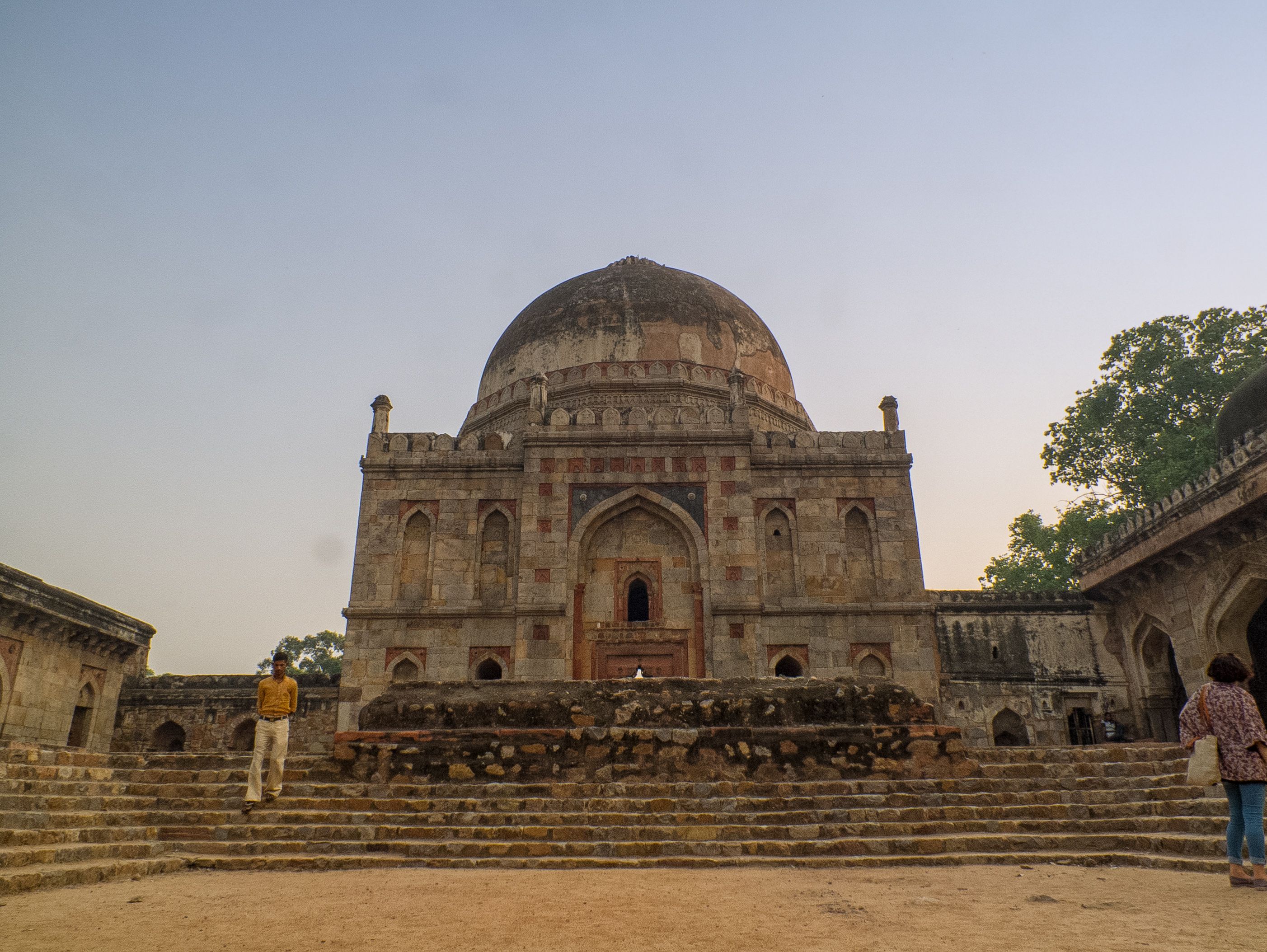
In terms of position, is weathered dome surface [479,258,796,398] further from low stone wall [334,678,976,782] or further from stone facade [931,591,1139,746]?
low stone wall [334,678,976,782]

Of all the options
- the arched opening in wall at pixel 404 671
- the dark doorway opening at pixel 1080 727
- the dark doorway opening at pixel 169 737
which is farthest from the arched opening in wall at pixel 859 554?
the dark doorway opening at pixel 169 737

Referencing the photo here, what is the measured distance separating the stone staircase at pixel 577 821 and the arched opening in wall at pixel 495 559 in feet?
24.6

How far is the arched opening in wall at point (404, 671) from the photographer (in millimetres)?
15500

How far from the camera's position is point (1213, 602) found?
14.4 m

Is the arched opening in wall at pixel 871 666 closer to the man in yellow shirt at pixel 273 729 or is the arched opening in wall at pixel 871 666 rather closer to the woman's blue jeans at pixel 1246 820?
the woman's blue jeans at pixel 1246 820

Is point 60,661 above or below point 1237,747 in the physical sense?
above

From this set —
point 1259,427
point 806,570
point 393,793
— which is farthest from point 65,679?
point 1259,427

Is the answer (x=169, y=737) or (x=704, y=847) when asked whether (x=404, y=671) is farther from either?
(x=704, y=847)

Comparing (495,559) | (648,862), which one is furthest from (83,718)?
(648,862)

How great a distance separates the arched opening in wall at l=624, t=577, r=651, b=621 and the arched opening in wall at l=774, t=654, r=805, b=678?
248 centimetres

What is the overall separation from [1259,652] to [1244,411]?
14.9 feet

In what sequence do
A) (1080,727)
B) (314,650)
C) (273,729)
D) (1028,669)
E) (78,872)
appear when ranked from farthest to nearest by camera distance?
(314,650) < (1028,669) < (1080,727) < (273,729) < (78,872)

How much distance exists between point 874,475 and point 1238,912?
12.4m

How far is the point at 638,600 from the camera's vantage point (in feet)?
52.7
